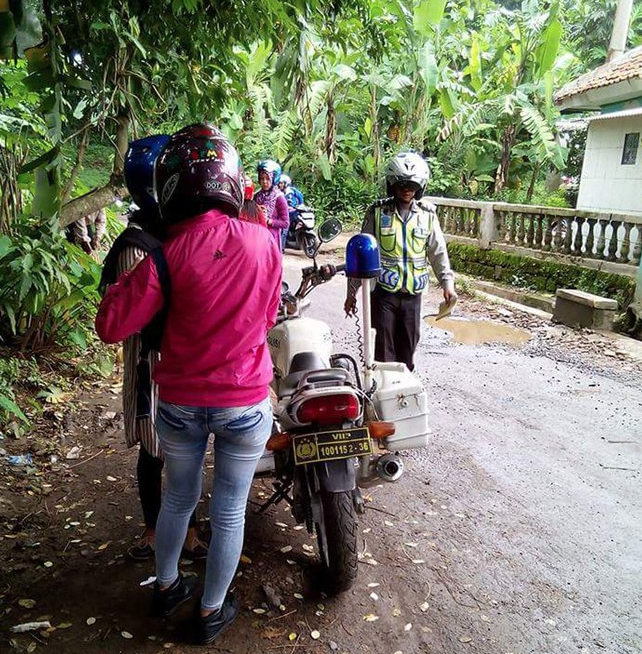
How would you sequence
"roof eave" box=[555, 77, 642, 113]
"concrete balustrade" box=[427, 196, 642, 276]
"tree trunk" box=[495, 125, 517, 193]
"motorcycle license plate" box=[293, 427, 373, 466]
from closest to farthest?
"motorcycle license plate" box=[293, 427, 373, 466] → "concrete balustrade" box=[427, 196, 642, 276] → "roof eave" box=[555, 77, 642, 113] → "tree trunk" box=[495, 125, 517, 193]

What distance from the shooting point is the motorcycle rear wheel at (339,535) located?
2.50 meters

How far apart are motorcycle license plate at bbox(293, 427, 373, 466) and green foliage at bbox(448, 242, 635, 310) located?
641 centimetres

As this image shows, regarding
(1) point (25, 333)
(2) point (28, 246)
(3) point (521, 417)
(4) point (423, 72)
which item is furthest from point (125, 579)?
(4) point (423, 72)

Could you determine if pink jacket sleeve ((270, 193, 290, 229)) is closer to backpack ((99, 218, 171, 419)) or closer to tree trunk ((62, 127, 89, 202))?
tree trunk ((62, 127, 89, 202))

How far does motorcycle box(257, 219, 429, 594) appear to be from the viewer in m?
2.52

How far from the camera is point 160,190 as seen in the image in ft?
6.80

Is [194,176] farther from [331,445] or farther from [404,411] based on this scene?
[404,411]

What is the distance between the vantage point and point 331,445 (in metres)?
2.52

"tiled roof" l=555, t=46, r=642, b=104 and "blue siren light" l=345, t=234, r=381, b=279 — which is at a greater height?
"tiled roof" l=555, t=46, r=642, b=104

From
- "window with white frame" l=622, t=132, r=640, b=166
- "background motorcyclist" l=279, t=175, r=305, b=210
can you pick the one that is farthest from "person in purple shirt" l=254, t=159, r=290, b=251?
"window with white frame" l=622, t=132, r=640, b=166

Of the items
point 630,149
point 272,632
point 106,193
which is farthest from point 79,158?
point 630,149

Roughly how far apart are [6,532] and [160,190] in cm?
196

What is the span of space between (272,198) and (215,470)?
20.7ft

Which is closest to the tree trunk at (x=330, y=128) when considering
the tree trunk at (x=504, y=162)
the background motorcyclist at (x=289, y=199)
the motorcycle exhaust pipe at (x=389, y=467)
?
the tree trunk at (x=504, y=162)
